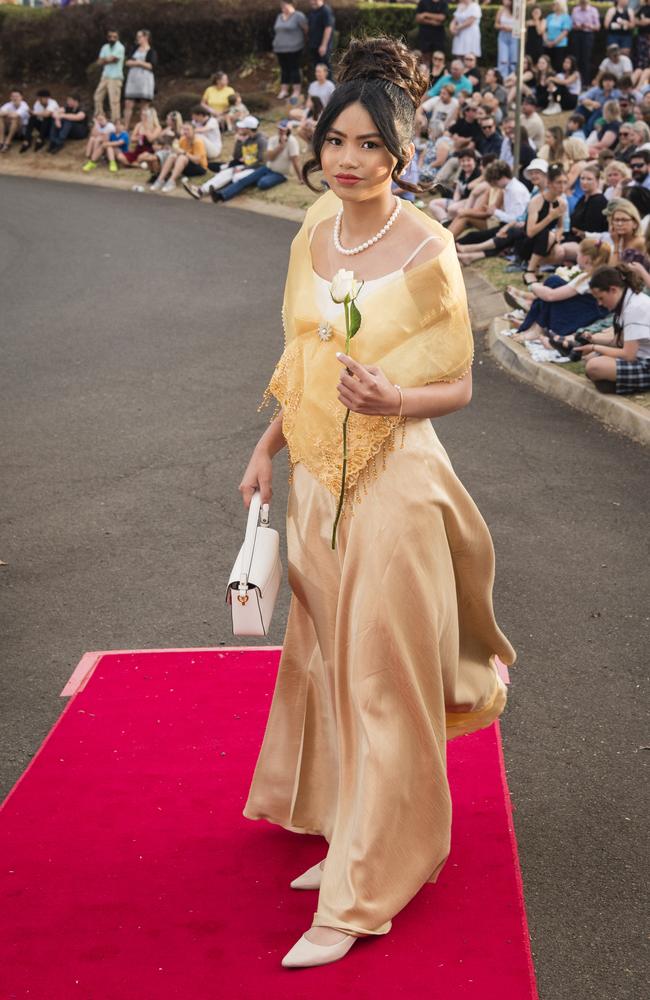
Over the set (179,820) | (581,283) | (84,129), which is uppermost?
(179,820)

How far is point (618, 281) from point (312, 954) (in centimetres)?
721

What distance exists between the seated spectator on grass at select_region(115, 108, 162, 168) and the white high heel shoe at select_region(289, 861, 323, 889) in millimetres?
20723

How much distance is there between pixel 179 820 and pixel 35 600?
2376 mm

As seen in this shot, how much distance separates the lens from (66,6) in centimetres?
3000

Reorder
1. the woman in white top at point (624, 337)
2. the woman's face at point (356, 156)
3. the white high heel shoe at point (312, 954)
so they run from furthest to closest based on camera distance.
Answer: the woman in white top at point (624, 337)
the white high heel shoe at point (312, 954)
the woman's face at point (356, 156)

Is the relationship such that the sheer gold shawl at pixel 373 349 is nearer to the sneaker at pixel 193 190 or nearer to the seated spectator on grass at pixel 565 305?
the seated spectator on grass at pixel 565 305

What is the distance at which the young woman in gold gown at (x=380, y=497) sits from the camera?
3.34m

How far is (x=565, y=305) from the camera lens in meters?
10.9

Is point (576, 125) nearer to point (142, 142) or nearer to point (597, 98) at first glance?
point (597, 98)

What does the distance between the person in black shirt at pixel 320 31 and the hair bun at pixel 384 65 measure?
69.2 ft

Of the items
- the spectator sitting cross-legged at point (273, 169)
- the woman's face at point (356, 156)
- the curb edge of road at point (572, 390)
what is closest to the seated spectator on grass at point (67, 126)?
the spectator sitting cross-legged at point (273, 169)

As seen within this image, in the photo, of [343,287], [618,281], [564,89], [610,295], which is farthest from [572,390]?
[564,89]

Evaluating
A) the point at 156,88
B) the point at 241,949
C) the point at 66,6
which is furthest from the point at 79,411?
the point at 66,6

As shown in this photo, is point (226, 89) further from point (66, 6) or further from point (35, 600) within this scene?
point (35, 600)
